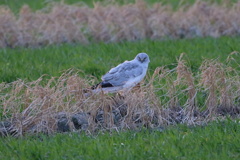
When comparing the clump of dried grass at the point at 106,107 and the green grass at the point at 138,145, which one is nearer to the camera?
the green grass at the point at 138,145

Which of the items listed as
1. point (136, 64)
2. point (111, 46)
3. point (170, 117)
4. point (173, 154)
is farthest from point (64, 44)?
point (173, 154)

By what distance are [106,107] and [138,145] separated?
1123mm

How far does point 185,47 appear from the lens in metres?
12.6

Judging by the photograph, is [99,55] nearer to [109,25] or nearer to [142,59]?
[109,25]

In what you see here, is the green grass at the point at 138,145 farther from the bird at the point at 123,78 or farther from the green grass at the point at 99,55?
the green grass at the point at 99,55

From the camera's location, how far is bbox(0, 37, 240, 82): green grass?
36.7ft

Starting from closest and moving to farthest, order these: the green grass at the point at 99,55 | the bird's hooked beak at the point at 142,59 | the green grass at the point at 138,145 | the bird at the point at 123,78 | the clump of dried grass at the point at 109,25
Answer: the green grass at the point at 138,145
the bird at the point at 123,78
the bird's hooked beak at the point at 142,59
the green grass at the point at 99,55
the clump of dried grass at the point at 109,25

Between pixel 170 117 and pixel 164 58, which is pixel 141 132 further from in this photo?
pixel 164 58

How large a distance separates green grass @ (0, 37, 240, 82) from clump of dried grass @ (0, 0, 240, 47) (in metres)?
0.62

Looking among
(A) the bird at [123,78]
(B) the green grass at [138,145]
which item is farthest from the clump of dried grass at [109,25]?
(B) the green grass at [138,145]

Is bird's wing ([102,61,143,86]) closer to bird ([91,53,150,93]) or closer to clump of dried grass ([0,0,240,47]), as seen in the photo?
bird ([91,53,150,93])

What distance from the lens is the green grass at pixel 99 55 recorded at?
36.7ft

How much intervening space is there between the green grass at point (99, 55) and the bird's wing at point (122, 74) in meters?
2.05

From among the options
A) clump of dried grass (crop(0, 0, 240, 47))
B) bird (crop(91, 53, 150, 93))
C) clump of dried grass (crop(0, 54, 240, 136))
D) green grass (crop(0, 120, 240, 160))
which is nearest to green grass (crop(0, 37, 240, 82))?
clump of dried grass (crop(0, 0, 240, 47))
